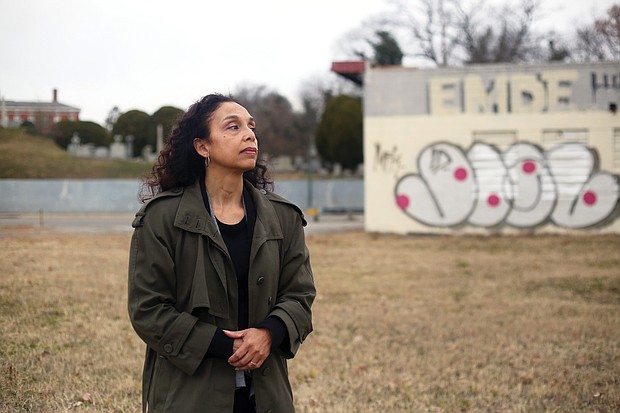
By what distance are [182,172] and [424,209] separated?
66.5ft

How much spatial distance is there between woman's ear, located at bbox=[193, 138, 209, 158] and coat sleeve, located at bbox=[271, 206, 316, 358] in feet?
1.42

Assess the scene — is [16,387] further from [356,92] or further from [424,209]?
[356,92]

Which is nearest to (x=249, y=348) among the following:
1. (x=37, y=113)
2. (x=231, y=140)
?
(x=231, y=140)

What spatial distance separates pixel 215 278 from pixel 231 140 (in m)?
0.61

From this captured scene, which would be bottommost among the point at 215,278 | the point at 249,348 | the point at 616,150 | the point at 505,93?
the point at 249,348

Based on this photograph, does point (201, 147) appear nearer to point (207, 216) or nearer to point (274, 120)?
point (207, 216)

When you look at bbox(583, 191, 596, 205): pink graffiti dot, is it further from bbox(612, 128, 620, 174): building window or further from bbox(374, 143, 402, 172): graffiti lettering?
bbox(374, 143, 402, 172): graffiti lettering

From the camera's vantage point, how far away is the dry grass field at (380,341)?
19.0 ft

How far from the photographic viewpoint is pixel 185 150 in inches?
132

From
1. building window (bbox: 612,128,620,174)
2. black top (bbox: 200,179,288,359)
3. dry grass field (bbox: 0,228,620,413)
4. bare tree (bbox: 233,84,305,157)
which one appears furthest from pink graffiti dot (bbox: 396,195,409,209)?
bare tree (bbox: 233,84,305,157)

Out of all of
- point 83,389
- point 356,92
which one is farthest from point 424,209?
point 356,92

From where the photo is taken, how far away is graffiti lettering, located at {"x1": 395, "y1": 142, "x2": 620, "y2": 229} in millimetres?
22312

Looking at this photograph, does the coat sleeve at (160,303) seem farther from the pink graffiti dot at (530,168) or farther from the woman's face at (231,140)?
the pink graffiti dot at (530,168)

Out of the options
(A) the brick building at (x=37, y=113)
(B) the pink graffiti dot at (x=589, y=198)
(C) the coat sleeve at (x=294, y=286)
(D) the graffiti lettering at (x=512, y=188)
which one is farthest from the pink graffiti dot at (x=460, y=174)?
(C) the coat sleeve at (x=294, y=286)
